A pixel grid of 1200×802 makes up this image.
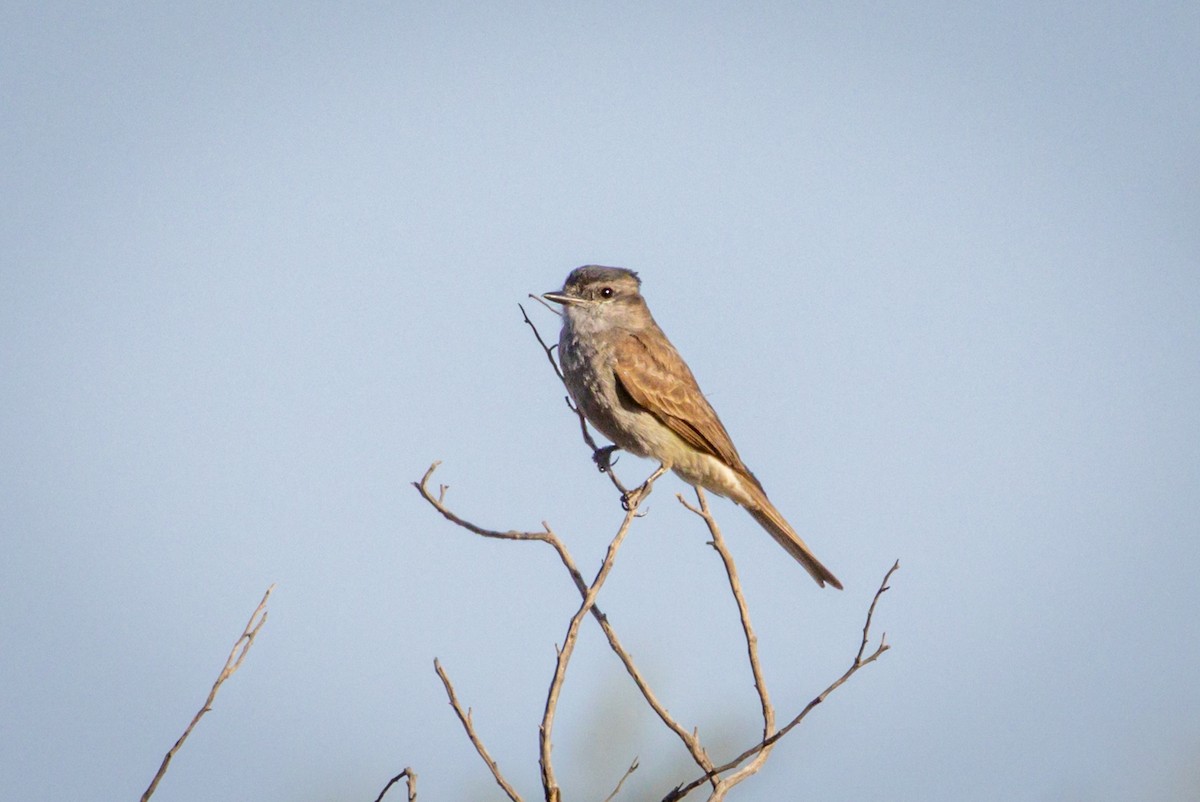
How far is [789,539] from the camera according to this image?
796cm

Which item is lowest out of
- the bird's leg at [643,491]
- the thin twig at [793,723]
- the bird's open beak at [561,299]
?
the thin twig at [793,723]

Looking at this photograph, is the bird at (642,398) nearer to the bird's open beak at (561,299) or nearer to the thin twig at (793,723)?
the bird's open beak at (561,299)

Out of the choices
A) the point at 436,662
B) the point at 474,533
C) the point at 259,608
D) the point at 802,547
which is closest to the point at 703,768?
the point at 436,662

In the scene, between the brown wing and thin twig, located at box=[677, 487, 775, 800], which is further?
the brown wing

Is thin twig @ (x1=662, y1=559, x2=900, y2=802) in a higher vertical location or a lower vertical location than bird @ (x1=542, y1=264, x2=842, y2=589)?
lower

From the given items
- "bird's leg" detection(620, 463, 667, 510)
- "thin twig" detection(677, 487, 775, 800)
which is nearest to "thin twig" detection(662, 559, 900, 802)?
"thin twig" detection(677, 487, 775, 800)

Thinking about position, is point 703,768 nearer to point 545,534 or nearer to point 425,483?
point 545,534

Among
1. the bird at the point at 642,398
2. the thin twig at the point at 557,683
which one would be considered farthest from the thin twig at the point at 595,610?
the bird at the point at 642,398

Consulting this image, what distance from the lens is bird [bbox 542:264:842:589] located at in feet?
26.6

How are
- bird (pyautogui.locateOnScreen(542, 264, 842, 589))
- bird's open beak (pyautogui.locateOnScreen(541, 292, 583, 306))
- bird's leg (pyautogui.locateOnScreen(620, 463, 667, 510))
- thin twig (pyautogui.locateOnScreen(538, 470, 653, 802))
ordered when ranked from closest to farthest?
thin twig (pyautogui.locateOnScreen(538, 470, 653, 802))
bird's leg (pyautogui.locateOnScreen(620, 463, 667, 510))
bird (pyautogui.locateOnScreen(542, 264, 842, 589))
bird's open beak (pyautogui.locateOnScreen(541, 292, 583, 306))

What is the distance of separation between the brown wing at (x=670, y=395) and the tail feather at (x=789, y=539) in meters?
0.28

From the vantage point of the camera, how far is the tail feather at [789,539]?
7.68 meters

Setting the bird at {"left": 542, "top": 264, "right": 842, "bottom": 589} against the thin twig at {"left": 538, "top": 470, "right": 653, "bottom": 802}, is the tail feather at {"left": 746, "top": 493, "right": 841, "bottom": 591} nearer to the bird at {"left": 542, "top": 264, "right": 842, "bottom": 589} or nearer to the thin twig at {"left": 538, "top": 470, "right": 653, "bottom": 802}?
the bird at {"left": 542, "top": 264, "right": 842, "bottom": 589}

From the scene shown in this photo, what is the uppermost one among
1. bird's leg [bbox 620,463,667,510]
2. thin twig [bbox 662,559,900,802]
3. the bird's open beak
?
Answer: the bird's open beak
